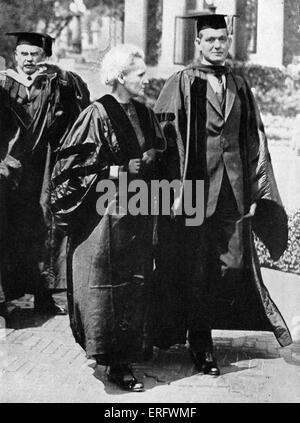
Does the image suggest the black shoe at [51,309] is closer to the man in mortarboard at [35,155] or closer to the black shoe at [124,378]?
the man in mortarboard at [35,155]

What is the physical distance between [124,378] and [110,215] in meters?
1.04

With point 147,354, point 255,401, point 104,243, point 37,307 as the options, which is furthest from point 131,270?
point 37,307

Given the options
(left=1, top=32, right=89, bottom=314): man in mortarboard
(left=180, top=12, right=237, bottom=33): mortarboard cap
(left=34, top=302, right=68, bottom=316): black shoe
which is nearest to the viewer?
(left=180, top=12, right=237, bottom=33): mortarboard cap

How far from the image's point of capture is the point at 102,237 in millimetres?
4773

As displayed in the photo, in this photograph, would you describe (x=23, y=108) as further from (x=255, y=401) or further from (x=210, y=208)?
(x=255, y=401)

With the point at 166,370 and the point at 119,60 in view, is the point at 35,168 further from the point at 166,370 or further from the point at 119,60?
the point at 166,370

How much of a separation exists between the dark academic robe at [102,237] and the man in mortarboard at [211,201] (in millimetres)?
314

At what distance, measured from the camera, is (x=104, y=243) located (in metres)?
4.77

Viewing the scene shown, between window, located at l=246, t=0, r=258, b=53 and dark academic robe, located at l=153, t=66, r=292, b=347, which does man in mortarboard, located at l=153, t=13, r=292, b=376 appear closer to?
dark academic robe, located at l=153, t=66, r=292, b=347

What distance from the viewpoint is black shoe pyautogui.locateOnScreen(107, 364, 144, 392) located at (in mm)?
4820

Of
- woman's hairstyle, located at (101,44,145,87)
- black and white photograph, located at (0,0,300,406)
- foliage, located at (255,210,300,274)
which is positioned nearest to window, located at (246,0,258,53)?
black and white photograph, located at (0,0,300,406)

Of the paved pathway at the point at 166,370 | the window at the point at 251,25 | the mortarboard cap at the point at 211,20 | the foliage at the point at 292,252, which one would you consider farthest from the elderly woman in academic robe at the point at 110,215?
the foliage at the point at 292,252

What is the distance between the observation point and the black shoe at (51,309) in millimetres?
6266

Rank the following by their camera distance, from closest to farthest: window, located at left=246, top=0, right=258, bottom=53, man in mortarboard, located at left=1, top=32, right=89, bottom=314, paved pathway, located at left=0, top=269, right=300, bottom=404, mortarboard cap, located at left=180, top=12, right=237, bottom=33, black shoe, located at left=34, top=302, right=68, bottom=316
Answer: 1. paved pathway, located at left=0, top=269, right=300, bottom=404
2. mortarboard cap, located at left=180, top=12, right=237, bottom=33
3. window, located at left=246, top=0, right=258, bottom=53
4. man in mortarboard, located at left=1, top=32, right=89, bottom=314
5. black shoe, located at left=34, top=302, right=68, bottom=316
